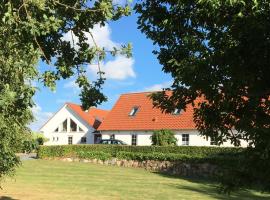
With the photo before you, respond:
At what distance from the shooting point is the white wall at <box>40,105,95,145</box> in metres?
68.1

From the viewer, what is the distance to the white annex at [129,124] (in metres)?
49.4

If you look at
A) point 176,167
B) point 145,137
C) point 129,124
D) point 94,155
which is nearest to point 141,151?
point 176,167

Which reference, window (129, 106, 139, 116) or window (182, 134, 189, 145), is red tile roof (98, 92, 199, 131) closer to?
window (129, 106, 139, 116)

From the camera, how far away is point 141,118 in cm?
5366

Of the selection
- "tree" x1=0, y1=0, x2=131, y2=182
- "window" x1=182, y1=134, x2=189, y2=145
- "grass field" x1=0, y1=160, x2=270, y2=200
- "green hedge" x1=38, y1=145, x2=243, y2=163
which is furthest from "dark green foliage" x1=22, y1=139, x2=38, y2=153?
"window" x1=182, y1=134, x2=189, y2=145

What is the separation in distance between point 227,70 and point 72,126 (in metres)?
64.2

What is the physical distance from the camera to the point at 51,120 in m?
73.8

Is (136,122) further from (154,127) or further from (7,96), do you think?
(7,96)

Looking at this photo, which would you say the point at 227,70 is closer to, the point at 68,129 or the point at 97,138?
the point at 97,138

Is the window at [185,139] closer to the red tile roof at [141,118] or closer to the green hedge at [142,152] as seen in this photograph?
the red tile roof at [141,118]

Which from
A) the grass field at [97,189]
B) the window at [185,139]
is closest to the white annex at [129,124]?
the window at [185,139]

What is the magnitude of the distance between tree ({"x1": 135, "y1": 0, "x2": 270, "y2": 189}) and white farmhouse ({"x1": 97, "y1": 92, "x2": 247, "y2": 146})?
4028 cm

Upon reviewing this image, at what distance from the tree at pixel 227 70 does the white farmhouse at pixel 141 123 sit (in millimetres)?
40283

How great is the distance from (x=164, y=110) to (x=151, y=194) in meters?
12.7
